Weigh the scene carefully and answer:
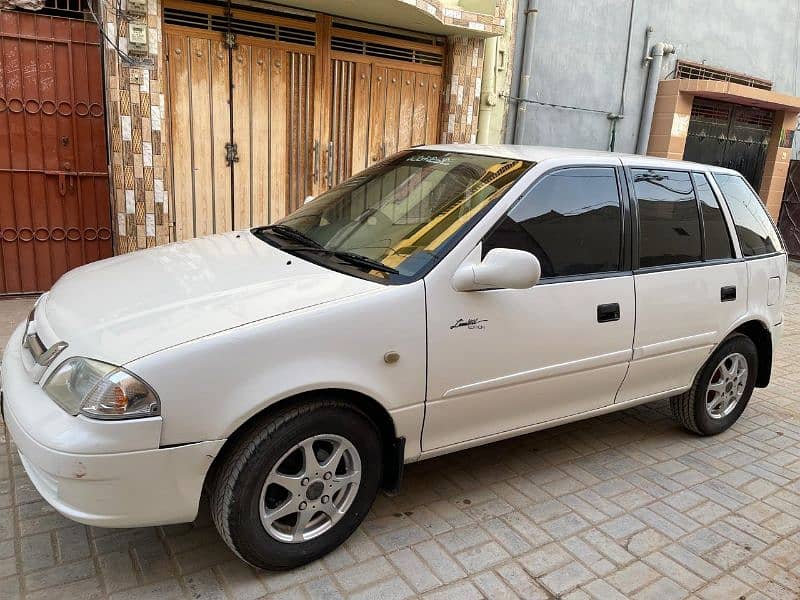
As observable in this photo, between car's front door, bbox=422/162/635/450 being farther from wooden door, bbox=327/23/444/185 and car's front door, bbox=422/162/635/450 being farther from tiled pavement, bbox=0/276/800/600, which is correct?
wooden door, bbox=327/23/444/185

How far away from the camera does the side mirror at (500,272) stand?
2.83 metres

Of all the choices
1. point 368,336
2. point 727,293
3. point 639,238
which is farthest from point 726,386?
point 368,336

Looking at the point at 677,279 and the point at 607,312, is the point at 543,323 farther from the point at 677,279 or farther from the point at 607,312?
the point at 677,279

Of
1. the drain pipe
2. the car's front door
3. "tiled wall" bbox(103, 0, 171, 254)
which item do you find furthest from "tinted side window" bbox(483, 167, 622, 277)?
the drain pipe

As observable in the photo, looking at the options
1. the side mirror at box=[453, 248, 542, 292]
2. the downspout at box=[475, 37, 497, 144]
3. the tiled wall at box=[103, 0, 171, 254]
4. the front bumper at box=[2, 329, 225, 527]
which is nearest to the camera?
the front bumper at box=[2, 329, 225, 527]

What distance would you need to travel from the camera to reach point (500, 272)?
283cm

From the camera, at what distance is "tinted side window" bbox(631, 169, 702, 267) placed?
368cm

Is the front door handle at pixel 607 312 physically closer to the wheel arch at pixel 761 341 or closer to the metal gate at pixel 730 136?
the wheel arch at pixel 761 341

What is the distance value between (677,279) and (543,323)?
3.47 feet

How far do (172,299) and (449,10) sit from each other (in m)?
5.41

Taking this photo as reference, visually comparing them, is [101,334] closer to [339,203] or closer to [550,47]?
[339,203]

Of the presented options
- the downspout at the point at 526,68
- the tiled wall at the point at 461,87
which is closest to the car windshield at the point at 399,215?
the tiled wall at the point at 461,87

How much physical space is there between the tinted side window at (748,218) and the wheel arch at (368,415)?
270cm

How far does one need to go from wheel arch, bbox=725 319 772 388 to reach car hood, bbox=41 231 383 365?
2839 millimetres
